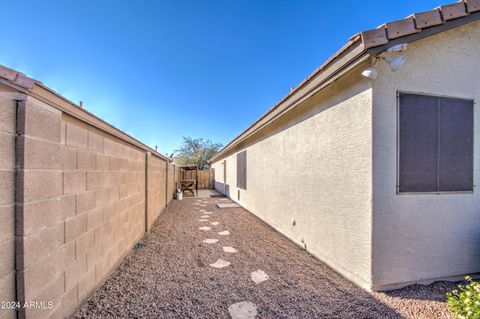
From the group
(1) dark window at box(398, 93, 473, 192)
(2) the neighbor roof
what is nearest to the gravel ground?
(1) dark window at box(398, 93, 473, 192)

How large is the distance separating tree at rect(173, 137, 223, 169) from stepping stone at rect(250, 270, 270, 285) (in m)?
28.3

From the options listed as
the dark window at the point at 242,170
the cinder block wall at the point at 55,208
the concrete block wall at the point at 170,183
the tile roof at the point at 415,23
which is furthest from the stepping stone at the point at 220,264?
the concrete block wall at the point at 170,183

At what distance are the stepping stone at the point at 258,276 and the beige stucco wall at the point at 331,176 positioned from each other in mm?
1170

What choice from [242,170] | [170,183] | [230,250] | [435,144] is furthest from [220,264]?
[170,183]

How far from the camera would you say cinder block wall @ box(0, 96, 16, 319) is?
1481 millimetres

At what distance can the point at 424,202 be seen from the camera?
289 cm

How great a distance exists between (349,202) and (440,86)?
2066 millimetres

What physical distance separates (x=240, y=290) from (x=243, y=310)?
42cm

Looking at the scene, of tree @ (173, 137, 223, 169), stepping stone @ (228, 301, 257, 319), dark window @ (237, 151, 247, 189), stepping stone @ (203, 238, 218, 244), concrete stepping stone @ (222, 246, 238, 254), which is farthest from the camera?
tree @ (173, 137, 223, 169)

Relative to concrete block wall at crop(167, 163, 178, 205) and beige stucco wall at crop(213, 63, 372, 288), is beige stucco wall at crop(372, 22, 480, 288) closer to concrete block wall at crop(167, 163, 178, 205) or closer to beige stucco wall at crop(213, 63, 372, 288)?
beige stucco wall at crop(213, 63, 372, 288)

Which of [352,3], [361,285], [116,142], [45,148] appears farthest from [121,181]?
[352,3]

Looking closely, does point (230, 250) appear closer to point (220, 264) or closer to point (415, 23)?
point (220, 264)

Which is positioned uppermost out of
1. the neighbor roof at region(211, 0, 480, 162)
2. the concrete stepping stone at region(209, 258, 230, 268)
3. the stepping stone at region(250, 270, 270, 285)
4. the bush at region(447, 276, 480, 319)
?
the neighbor roof at region(211, 0, 480, 162)

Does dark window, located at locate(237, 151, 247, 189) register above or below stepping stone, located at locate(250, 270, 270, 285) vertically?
above
